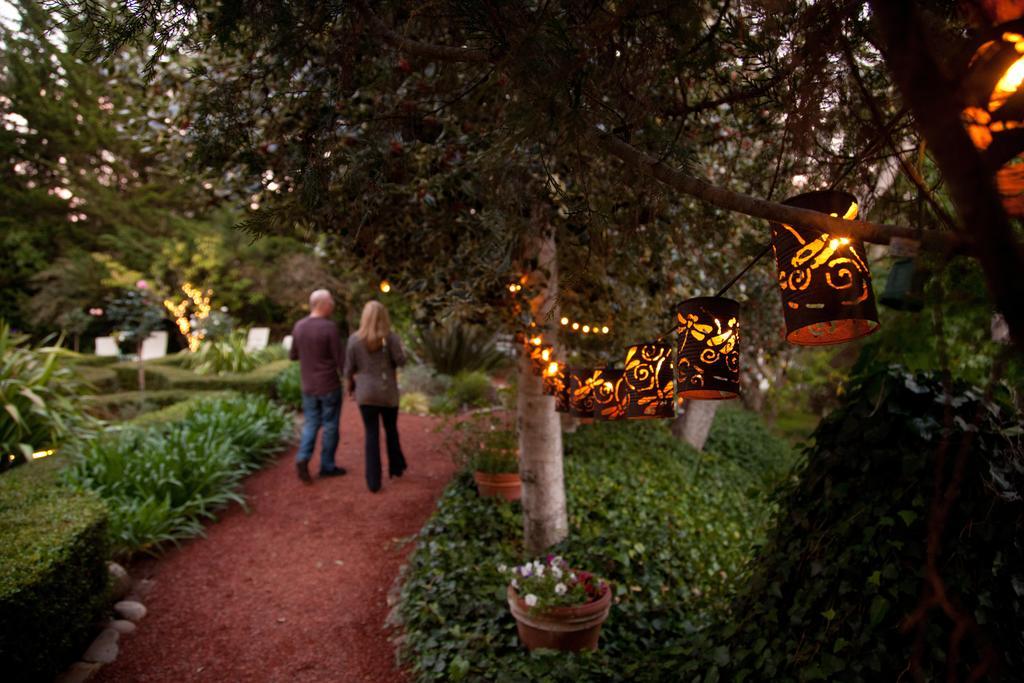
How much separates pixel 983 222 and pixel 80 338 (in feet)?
77.1

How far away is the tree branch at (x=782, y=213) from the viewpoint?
3.57 feet

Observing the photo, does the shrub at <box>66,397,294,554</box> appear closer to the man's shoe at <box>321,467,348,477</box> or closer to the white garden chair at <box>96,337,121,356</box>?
the man's shoe at <box>321,467,348,477</box>

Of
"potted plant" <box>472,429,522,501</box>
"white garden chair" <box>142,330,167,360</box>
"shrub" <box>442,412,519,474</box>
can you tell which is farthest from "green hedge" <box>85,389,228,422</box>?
"white garden chair" <box>142,330,167,360</box>

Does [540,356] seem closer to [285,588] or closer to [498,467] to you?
[498,467]

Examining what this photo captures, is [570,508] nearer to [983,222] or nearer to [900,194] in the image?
[900,194]

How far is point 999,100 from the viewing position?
111 cm

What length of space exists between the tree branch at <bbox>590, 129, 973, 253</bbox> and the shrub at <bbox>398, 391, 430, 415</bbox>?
27.7 feet

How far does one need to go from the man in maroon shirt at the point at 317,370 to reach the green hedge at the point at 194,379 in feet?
13.4

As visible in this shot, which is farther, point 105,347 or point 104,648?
point 105,347

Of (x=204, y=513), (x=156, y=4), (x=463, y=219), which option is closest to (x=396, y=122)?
(x=463, y=219)

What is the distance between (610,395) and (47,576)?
297 cm

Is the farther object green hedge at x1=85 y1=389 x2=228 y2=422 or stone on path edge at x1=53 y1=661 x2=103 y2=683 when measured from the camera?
green hedge at x1=85 y1=389 x2=228 y2=422

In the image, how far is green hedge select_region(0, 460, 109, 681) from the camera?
2.71m

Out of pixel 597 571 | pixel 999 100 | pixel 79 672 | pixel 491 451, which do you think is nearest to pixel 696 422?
pixel 491 451
